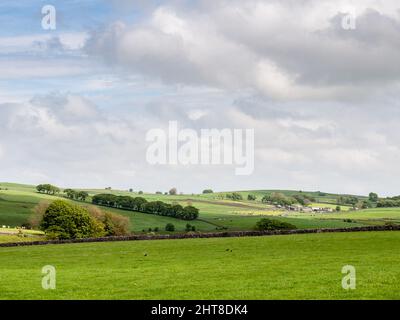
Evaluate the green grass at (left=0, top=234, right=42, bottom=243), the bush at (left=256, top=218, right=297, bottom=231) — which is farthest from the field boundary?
the bush at (left=256, top=218, right=297, bottom=231)

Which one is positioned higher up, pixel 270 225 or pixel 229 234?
pixel 229 234

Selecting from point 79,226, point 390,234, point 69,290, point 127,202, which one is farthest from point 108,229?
point 69,290

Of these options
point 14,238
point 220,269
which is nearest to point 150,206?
point 14,238

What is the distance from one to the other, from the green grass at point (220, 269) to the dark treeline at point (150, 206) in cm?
10768

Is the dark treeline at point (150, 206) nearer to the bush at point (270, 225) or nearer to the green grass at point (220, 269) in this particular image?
the bush at point (270, 225)

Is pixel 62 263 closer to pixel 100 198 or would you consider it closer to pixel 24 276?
pixel 24 276

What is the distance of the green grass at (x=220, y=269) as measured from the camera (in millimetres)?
29438

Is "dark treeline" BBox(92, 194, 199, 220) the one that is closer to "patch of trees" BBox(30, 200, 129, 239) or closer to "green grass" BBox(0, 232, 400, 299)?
"patch of trees" BBox(30, 200, 129, 239)

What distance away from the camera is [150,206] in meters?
184

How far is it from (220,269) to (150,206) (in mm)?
145258

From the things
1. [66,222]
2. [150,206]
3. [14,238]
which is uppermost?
[150,206]

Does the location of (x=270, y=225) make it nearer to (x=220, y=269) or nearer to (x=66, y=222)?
(x=66, y=222)

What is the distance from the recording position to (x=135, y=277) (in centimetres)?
3675
